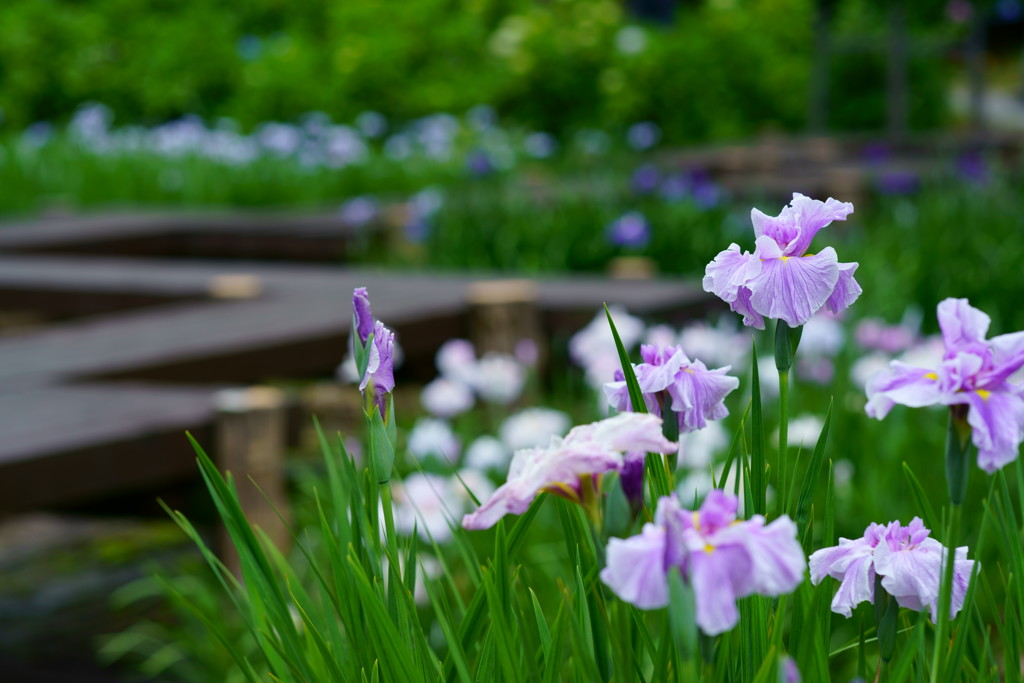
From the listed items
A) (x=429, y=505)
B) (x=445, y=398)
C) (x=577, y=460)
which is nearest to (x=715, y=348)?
(x=445, y=398)

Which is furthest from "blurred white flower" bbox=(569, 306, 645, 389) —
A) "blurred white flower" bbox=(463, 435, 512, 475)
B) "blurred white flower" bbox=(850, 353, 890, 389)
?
"blurred white flower" bbox=(850, 353, 890, 389)

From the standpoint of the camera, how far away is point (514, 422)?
111 inches

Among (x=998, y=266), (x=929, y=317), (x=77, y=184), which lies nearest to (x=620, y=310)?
(x=929, y=317)

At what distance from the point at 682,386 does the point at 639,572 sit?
0.24 m

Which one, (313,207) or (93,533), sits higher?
(313,207)

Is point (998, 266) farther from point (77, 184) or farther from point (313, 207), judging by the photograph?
point (77, 184)

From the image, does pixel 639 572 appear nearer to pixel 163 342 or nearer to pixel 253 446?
pixel 253 446

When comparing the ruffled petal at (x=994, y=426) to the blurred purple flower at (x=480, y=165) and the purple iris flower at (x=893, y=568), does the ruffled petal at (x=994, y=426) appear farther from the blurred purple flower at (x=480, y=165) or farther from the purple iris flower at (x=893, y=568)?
the blurred purple flower at (x=480, y=165)

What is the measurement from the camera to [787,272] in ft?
2.71

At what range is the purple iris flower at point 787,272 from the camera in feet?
2.70

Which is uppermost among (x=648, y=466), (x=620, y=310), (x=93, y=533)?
(x=648, y=466)

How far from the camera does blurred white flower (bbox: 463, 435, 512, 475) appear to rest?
274cm

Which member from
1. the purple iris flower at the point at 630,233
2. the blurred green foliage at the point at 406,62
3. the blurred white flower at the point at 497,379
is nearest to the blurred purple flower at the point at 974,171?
the purple iris flower at the point at 630,233

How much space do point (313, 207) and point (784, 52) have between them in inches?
356
